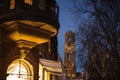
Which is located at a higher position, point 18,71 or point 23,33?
point 23,33

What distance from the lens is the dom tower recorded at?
623 inches

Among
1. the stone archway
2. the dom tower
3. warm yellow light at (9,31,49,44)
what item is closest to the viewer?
the dom tower

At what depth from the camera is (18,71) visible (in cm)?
1811

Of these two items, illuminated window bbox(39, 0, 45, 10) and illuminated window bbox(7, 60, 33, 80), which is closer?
illuminated window bbox(39, 0, 45, 10)

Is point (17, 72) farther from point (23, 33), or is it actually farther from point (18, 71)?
point (23, 33)

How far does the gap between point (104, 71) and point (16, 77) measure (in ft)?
20.3

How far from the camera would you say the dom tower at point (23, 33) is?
51.9 feet

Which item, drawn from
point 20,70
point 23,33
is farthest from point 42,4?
point 20,70

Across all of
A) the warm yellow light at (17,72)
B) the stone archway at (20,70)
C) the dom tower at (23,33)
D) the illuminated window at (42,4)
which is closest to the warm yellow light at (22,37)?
the dom tower at (23,33)

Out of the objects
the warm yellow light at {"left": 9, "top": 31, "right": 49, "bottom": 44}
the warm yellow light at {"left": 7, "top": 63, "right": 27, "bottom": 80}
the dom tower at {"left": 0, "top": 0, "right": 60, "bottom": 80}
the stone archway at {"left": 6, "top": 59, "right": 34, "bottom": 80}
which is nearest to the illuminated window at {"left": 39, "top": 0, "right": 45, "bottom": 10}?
the dom tower at {"left": 0, "top": 0, "right": 60, "bottom": 80}

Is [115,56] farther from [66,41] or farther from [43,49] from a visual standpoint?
[66,41]

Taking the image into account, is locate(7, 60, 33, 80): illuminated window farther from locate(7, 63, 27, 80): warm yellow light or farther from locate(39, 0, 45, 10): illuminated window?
locate(39, 0, 45, 10): illuminated window

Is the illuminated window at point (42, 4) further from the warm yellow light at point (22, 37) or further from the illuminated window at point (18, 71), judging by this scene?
the illuminated window at point (18, 71)

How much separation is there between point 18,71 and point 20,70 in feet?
0.45
